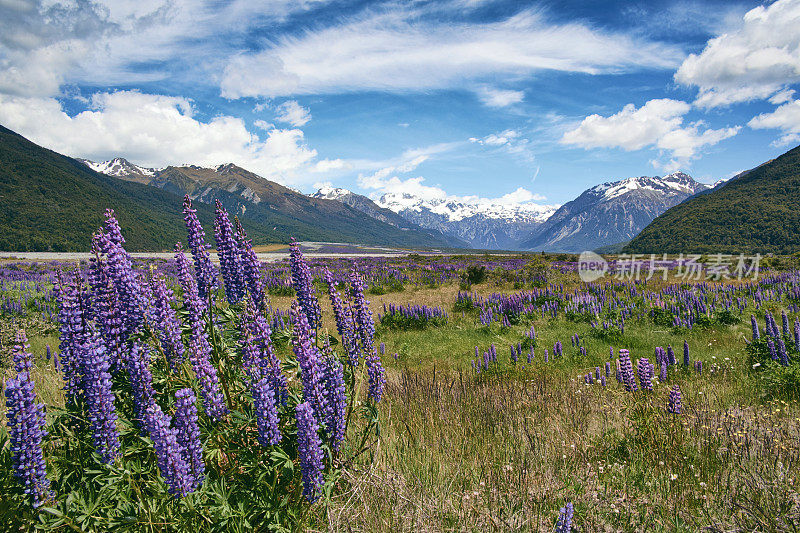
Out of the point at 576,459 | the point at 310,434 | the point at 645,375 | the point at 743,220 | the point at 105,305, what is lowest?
the point at 576,459

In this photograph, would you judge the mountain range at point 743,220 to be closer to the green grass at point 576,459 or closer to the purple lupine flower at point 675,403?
the green grass at point 576,459

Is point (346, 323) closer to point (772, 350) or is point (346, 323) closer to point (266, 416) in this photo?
point (266, 416)

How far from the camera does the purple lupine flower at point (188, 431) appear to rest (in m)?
2.45

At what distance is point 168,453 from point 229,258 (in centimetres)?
191

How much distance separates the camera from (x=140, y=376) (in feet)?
9.40

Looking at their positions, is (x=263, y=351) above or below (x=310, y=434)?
above

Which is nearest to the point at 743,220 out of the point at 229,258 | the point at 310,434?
the point at 229,258

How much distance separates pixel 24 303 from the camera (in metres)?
14.8

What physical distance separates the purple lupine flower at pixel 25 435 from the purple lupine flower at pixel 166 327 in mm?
821

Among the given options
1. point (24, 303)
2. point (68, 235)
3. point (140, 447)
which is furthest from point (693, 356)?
point (68, 235)

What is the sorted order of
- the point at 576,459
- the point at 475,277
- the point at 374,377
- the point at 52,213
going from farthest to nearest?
the point at 52,213 → the point at 475,277 → the point at 576,459 → the point at 374,377

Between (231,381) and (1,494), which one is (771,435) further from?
(1,494)

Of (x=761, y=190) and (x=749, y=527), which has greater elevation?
(x=761, y=190)

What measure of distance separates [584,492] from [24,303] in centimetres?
1969
